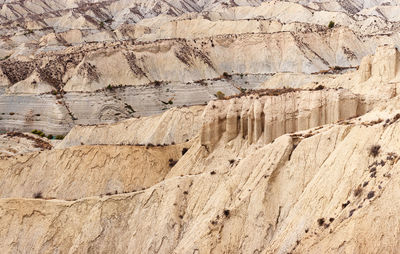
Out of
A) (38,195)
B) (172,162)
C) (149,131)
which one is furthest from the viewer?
(149,131)

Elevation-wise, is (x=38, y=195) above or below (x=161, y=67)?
below

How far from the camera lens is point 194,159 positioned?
26.2 m

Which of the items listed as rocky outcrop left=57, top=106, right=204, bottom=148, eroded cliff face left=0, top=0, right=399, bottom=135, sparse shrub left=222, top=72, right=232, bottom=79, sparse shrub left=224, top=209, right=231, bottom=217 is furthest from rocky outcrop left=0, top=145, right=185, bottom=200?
sparse shrub left=222, top=72, right=232, bottom=79

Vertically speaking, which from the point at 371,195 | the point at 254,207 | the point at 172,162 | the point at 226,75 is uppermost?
the point at 226,75

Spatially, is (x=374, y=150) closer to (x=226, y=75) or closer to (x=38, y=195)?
(x=38, y=195)

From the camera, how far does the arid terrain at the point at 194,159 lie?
48.7ft

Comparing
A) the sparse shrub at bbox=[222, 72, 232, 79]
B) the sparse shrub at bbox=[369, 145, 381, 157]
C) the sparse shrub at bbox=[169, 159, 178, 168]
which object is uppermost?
the sparse shrub at bbox=[222, 72, 232, 79]

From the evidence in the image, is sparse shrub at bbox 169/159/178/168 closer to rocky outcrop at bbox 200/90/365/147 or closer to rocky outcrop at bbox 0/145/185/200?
rocky outcrop at bbox 0/145/185/200

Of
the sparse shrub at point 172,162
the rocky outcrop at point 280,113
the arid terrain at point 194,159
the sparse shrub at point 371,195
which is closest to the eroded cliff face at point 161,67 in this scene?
the arid terrain at point 194,159

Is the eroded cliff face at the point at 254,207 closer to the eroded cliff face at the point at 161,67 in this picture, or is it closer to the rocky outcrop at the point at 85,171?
the rocky outcrop at the point at 85,171

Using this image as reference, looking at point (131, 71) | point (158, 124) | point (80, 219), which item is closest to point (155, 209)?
point (80, 219)

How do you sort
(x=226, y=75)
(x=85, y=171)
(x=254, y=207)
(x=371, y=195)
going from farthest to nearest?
(x=226, y=75) < (x=85, y=171) < (x=254, y=207) < (x=371, y=195)

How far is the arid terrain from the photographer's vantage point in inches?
584

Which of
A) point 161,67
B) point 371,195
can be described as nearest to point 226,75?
point 161,67
